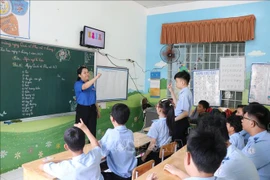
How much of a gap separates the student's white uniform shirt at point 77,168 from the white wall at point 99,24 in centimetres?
210

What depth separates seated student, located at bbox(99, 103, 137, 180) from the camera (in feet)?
6.23

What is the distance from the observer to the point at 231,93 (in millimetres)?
4621

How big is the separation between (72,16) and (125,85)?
1804mm

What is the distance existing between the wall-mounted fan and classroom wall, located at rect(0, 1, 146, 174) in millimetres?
576

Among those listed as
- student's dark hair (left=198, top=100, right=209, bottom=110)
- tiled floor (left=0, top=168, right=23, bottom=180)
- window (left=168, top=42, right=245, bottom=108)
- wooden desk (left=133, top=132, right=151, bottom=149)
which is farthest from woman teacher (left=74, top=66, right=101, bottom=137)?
window (left=168, top=42, right=245, bottom=108)

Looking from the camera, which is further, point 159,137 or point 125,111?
point 159,137

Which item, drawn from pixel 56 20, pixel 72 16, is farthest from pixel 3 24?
pixel 72 16

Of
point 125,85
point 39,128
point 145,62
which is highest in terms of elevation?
point 145,62

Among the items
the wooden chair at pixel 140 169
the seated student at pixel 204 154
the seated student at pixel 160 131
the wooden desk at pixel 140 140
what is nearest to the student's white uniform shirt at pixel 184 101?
the seated student at pixel 160 131

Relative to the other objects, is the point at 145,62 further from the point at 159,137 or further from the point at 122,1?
the point at 159,137

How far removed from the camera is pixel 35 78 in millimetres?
3066

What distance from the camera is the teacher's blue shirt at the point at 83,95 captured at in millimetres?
3180

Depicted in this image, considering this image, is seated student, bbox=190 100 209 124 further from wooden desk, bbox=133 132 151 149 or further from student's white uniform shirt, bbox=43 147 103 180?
student's white uniform shirt, bbox=43 147 103 180

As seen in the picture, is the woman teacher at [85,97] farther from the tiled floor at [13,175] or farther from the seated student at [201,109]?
the seated student at [201,109]
